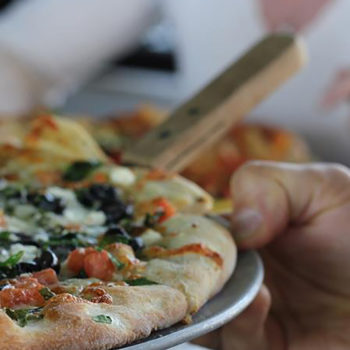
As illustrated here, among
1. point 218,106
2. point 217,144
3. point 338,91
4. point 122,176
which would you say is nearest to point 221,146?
point 217,144

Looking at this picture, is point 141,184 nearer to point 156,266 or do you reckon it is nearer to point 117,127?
point 156,266

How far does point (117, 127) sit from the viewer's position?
211 centimetres

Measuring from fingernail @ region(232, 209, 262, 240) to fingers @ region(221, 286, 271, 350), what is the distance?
91mm

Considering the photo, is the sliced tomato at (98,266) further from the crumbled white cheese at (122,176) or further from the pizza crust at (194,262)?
the crumbled white cheese at (122,176)

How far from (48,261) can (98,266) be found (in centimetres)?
6

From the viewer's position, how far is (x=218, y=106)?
4.38ft

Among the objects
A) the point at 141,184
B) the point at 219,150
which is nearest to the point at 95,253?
the point at 141,184

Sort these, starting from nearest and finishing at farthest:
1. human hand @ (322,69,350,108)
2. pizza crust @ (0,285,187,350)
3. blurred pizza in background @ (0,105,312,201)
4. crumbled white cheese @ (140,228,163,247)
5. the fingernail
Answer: pizza crust @ (0,285,187,350) → crumbled white cheese @ (140,228,163,247) → the fingernail → blurred pizza in background @ (0,105,312,201) → human hand @ (322,69,350,108)

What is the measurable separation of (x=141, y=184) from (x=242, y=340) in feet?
0.89

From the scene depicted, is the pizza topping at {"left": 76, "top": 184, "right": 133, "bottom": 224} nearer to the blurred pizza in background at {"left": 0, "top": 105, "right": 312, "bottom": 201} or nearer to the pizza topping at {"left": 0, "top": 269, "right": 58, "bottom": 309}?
the pizza topping at {"left": 0, "top": 269, "right": 58, "bottom": 309}

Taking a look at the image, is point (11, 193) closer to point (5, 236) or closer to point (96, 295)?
point (5, 236)

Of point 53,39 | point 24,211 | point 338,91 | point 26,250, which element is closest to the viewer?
point 26,250

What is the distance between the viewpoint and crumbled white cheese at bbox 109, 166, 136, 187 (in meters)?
1.24

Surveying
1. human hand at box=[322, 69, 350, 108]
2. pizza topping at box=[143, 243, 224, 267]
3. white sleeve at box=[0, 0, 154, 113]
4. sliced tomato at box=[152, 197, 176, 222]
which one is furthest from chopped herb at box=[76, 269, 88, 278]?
white sleeve at box=[0, 0, 154, 113]
